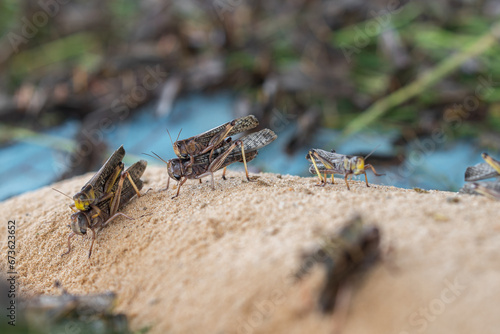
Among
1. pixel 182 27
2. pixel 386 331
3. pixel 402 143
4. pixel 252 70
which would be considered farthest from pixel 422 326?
pixel 182 27

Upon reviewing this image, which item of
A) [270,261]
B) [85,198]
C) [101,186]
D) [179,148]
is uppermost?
[179,148]

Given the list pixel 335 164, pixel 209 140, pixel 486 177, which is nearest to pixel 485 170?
pixel 486 177

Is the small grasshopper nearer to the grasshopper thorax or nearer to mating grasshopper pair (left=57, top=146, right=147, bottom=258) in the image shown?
the grasshopper thorax

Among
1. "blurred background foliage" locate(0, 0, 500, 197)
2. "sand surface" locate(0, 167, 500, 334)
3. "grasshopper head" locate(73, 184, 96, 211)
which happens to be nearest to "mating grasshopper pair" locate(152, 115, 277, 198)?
"sand surface" locate(0, 167, 500, 334)

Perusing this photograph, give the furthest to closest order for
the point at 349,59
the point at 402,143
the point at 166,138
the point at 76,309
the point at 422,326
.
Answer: the point at 349,59 → the point at 166,138 → the point at 402,143 → the point at 76,309 → the point at 422,326

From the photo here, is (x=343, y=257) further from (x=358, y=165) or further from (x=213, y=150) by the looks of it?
(x=213, y=150)

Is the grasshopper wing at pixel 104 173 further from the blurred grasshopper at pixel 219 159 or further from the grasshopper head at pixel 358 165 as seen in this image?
the grasshopper head at pixel 358 165

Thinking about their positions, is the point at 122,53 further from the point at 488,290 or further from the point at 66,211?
the point at 488,290
